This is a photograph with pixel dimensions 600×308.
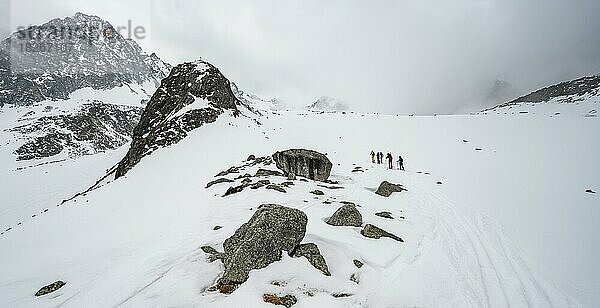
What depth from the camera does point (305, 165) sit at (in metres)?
22.9

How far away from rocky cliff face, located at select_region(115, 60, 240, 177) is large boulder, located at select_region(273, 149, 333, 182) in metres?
21.1

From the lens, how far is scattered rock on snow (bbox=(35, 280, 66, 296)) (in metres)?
8.24

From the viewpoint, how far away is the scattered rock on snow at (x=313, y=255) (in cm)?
802

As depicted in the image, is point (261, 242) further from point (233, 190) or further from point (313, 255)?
point (233, 190)

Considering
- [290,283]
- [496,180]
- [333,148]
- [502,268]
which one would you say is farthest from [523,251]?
[333,148]

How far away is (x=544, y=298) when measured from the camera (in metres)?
7.63

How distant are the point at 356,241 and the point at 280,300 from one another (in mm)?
4385

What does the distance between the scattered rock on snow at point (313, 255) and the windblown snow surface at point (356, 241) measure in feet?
0.93

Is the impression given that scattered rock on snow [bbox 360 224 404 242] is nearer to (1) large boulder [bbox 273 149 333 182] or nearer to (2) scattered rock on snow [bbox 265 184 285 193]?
(2) scattered rock on snow [bbox 265 184 285 193]

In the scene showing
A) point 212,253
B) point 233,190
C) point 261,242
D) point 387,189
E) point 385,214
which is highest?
point 233,190

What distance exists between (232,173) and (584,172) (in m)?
29.3

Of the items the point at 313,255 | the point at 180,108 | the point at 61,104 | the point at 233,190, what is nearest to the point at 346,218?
the point at 313,255

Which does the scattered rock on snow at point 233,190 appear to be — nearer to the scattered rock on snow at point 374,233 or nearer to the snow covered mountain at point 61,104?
the scattered rock on snow at point 374,233

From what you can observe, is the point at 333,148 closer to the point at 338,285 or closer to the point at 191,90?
the point at 191,90
